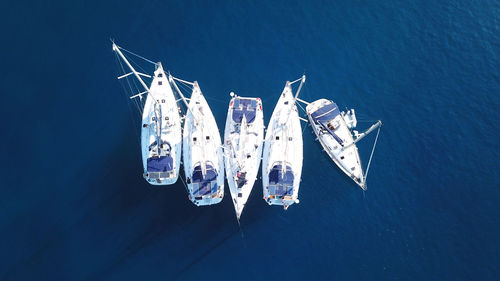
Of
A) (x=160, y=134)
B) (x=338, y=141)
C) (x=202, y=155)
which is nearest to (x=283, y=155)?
(x=338, y=141)

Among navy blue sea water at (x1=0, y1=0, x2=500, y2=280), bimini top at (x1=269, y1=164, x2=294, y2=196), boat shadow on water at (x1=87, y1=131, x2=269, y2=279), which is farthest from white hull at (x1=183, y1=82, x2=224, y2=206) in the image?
bimini top at (x1=269, y1=164, x2=294, y2=196)

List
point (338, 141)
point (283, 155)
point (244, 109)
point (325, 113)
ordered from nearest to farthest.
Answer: point (283, 155)
point (244, 109)
point (338, 141)
point (325, 113)

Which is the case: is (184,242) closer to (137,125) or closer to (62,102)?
(137,125)

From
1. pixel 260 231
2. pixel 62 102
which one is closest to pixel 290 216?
pixel 260 231

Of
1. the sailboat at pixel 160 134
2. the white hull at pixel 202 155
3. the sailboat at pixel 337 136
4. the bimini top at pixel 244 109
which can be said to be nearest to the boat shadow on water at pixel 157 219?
the white hull at pixel 202 155

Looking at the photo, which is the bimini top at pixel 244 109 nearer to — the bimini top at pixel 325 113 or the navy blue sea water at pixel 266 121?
the navy blue sea water at pixel 266 121

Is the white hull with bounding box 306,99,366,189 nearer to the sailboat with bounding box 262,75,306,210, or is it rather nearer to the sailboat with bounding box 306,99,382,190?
the sailboat with bounding box 306,99,382,190

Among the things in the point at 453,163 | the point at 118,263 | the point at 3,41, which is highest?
the point at 3,41

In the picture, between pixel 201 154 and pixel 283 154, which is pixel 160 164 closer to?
pixel 201 154
